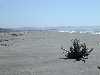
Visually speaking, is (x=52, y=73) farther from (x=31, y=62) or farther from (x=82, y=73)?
(x=31, y=62)

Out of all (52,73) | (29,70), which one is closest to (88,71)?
(52,73)

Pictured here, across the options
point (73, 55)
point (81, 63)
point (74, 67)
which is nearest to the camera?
point (74, 67)

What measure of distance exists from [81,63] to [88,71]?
2437 mm

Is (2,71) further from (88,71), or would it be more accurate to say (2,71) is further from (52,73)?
(88,71)

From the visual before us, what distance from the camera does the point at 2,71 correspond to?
14.0 m

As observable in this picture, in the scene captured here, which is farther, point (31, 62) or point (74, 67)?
point (31, 62)

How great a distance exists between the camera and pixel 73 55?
61.0ft

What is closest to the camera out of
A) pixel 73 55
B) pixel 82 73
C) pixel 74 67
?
pixel 82 73

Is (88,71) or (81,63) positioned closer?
(88,71)

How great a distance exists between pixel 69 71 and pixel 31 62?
12.0ft

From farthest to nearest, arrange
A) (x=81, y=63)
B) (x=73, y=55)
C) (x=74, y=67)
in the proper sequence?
(x=73, y=55), (x=81, y=63), (x=74, y=67)

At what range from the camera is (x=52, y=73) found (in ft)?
44.8

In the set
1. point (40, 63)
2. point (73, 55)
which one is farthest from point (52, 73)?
point (73, 55)

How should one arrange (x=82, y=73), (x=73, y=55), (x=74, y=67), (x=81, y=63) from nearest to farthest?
1. (x=82, y=73)
2. (x=74, y=67)
3. (x=81, y=63)
4. (x=73, y=55)
